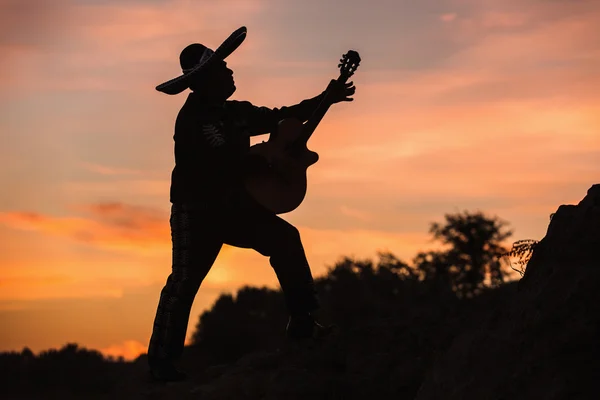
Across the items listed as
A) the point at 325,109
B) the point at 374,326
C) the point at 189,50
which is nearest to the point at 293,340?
the point at 374,326

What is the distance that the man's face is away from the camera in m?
9.02

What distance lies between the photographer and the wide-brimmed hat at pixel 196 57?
8.98 meters

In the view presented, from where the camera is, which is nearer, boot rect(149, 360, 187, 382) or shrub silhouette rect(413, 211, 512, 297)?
boot rect(149, 360, 187, 382)

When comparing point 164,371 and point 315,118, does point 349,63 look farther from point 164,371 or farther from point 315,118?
point 164,371

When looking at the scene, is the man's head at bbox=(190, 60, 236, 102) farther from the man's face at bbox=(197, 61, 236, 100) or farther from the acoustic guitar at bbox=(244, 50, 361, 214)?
the acoustic guitar at bbox=(244, 50, 361, 214)

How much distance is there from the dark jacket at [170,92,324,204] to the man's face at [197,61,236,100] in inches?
4.3

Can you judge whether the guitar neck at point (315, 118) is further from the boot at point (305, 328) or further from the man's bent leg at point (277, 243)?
the boot at point (305, 328)

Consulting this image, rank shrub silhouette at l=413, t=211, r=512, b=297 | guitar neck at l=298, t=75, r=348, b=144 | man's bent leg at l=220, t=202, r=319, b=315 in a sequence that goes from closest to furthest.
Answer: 1. man's bent leg at l=220, t=202, r=319, b=315
2. guitar neck at l=298, t=75, r=348, b=144
3. shrub silhouette at l=413, t=211, r=512, b=297

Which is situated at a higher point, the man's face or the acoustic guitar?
the man's face

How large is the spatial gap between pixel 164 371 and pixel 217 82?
8.67 feet

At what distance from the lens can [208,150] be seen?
8.81m

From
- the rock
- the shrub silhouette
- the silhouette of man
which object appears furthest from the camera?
the shrub silhouette

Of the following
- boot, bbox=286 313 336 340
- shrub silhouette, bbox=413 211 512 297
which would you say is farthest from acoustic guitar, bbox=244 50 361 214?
shrub silhouette, bbox=413 211 512 297

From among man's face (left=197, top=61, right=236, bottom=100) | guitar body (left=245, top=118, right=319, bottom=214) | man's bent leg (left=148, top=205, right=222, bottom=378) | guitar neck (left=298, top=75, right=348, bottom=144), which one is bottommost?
man's bent leg (left=148, top=205, right=222, bottom=378)
